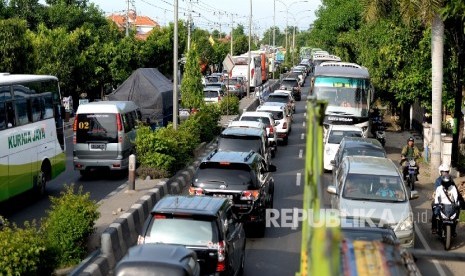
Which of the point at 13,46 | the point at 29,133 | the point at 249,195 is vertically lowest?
the point at 249,195

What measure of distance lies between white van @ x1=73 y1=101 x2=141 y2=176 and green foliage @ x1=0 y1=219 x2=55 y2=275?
1148cm

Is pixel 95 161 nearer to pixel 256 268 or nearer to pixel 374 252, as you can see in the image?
pixel 256 268

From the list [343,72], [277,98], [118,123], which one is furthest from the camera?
[277,98]

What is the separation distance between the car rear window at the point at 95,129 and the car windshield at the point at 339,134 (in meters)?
7.42

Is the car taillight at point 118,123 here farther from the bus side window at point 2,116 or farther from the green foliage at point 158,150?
the bus side window at point 2,116

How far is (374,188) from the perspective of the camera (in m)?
14.9

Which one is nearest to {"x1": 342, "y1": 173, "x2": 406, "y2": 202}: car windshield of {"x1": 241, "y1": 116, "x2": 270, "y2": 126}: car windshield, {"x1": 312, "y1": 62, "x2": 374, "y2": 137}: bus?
{"x1": 241, "y1": 116, "x2": 270, "y2": 126}: car windshield

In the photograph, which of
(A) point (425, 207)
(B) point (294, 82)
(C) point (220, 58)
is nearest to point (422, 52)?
(A) point (425, 207)

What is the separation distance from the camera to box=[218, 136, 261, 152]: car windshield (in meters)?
19.7

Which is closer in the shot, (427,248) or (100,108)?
(427,248)

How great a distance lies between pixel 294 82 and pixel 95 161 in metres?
38.4

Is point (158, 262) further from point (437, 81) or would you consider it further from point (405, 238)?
point (437, 81)

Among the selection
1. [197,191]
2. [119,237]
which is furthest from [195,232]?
[197,191]

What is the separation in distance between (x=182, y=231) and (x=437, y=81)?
15.2 meters
